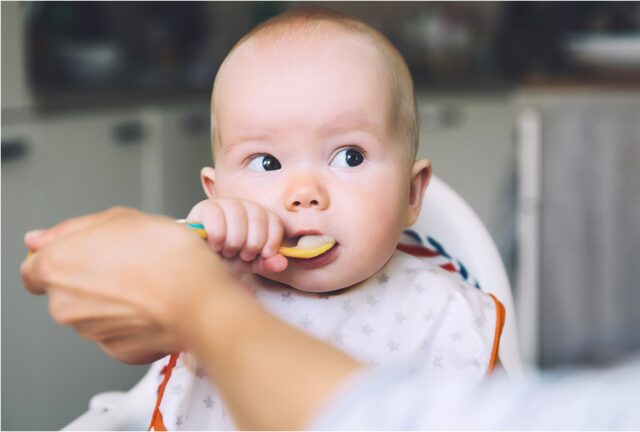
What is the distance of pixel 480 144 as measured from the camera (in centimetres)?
257

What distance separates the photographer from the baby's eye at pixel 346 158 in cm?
69

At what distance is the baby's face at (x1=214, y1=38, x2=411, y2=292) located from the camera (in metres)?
0.67

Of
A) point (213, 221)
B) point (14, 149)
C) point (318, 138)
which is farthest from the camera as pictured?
point (14, 149)

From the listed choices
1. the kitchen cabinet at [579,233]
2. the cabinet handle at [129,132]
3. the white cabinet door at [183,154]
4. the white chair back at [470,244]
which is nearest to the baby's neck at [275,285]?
the white chair back at [470,244]

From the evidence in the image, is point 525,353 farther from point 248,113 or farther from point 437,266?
point 248,113

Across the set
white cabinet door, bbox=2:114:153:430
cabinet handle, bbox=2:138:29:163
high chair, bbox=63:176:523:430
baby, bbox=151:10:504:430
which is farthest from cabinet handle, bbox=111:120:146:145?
baby, bbox=151:10:504:430

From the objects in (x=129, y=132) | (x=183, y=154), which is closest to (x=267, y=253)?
(x=129, y=132)

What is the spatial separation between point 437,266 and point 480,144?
1.73 m

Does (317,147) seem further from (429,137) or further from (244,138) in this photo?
(429,137)

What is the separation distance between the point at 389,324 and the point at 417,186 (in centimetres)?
14

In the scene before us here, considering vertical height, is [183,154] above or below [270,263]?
below

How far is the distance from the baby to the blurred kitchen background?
0.91 m

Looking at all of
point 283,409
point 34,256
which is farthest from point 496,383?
A: point 34,256

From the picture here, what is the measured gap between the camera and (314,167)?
68cm
